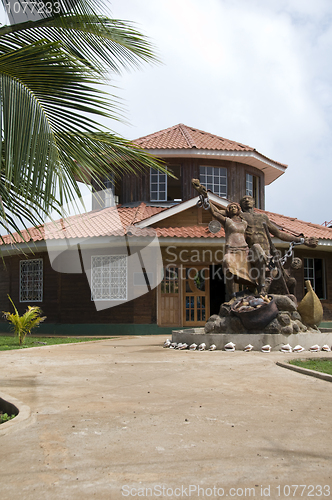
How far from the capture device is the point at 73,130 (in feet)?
14.0

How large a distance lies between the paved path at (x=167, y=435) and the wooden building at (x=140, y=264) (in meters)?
8.96

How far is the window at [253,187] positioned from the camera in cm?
1968

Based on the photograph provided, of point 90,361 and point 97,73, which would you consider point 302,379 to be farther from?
point 97,73

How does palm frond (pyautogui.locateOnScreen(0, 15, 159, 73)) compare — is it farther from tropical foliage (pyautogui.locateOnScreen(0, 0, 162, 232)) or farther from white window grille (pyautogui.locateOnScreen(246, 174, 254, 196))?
white window grille (pyautogui.locateOnScreen(246, 174, 254, 196))

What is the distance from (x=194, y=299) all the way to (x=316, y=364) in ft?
30.0

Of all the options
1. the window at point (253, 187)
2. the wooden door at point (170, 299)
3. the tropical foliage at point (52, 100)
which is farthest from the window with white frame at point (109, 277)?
the tropical foliage at point (52, 100)

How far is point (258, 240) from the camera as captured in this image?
430 inches

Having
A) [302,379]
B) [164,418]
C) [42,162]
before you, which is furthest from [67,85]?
[302,379]

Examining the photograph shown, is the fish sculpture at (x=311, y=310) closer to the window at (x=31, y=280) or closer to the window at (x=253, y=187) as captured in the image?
the window at (x=253, y=187)

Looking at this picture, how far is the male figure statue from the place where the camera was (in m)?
10.5

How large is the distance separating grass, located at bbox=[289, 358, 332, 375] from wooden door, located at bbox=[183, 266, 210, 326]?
8435 mm

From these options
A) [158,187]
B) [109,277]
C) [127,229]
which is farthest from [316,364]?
[158,187]

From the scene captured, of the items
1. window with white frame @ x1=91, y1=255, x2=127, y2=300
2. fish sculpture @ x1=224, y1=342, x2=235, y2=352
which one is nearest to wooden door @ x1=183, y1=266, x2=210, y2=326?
window with white frame @ x1=91, y1=255, x2=127, y2=300

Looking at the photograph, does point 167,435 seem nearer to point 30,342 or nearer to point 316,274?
point 30,342
